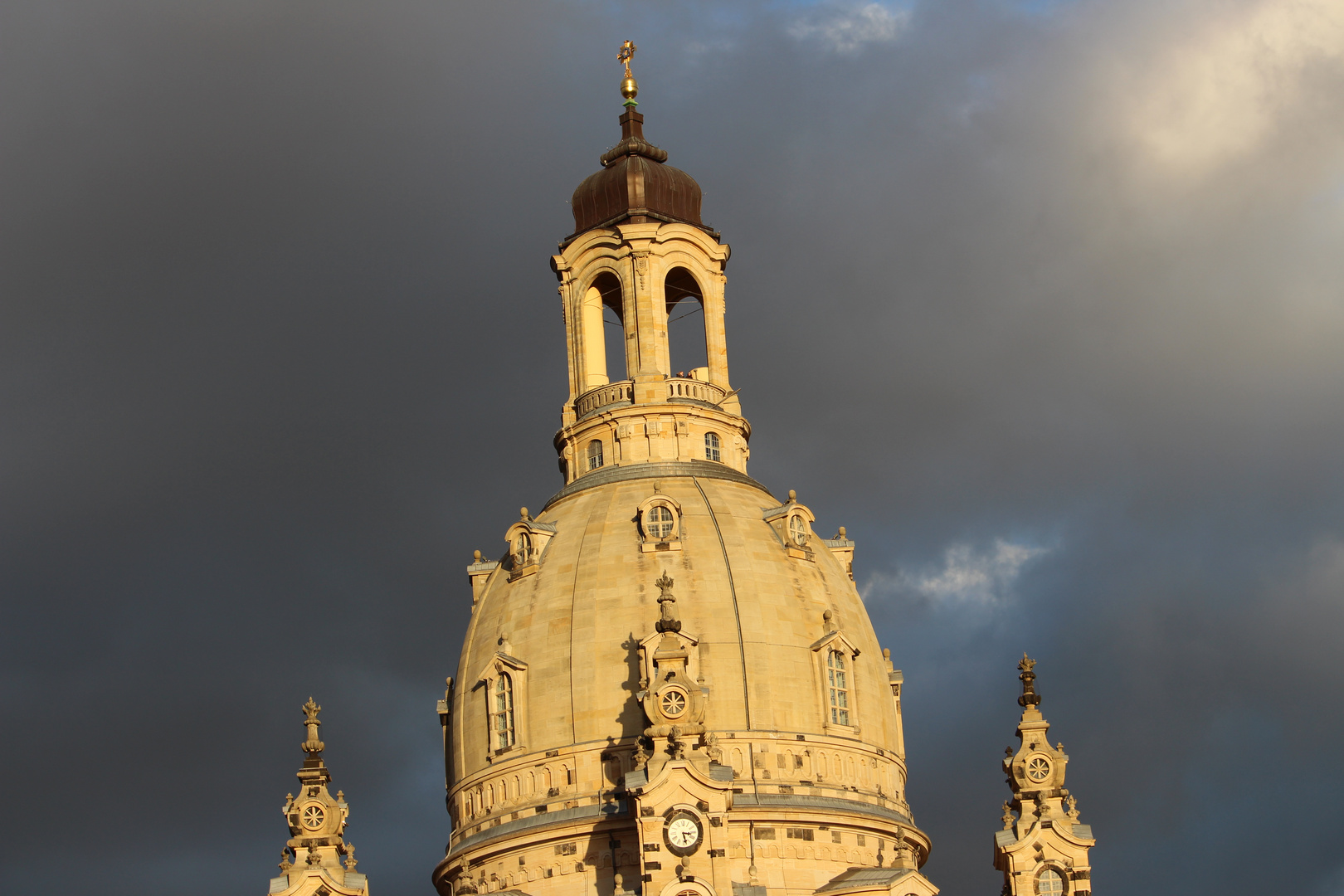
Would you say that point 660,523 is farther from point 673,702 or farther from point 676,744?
point 676,744

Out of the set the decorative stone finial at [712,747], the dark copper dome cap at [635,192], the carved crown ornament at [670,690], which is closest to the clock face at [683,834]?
the decorative stone finial at [712,747]

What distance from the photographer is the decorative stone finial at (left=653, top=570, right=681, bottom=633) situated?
252 ft

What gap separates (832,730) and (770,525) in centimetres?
914

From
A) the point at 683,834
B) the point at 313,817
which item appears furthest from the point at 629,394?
the point at 683,834

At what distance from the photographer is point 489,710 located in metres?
82.4

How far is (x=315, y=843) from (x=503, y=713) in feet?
27.7

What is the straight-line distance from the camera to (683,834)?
73.8m

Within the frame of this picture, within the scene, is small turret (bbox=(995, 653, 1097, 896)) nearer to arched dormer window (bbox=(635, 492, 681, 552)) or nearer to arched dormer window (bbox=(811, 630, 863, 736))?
arched dormer window (bbox=(811, 630, 863, 736))

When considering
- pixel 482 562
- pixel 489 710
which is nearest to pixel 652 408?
pixel 482 562

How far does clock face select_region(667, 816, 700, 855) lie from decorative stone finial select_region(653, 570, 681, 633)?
22.6ft

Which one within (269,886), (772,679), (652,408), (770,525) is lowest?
(269,886)

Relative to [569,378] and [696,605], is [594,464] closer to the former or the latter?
[569,378]

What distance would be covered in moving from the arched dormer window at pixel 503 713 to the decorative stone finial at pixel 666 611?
666cm

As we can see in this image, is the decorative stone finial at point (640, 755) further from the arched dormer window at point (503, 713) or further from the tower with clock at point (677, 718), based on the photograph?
the arched dormer window at point (503, 713)
